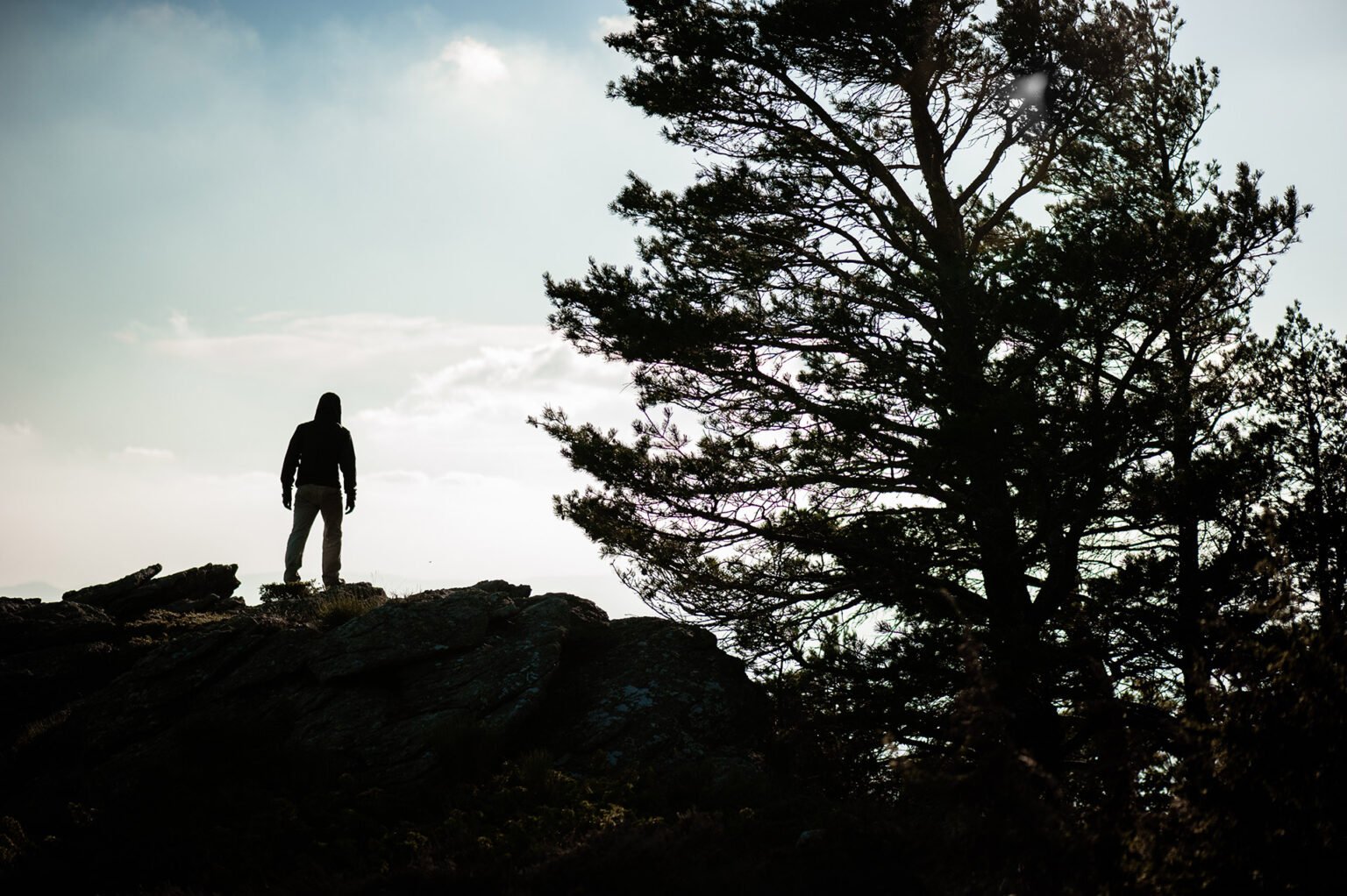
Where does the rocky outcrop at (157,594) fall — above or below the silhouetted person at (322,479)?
below

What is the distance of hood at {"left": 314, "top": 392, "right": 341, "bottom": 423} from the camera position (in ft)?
44.5

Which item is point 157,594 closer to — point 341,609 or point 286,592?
point 286,592

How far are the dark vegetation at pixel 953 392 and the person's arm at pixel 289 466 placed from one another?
448 centimetres

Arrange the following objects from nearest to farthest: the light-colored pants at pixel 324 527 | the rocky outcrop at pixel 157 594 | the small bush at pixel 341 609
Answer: the small bush at pixel 341 609, the rocky outcrop at pixel 157 594, the light-colored pants at pixel 324 527

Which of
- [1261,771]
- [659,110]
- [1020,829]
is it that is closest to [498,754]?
[1020,829]

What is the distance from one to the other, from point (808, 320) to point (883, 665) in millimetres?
3918

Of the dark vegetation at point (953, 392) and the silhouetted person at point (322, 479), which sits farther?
the silhouetted person at point (322, 479)

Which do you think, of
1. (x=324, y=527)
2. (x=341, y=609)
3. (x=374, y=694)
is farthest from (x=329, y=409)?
(x=374, y=694)

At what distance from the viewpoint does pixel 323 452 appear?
13430 millimetres

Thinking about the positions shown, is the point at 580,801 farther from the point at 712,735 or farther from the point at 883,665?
the point at 883,665

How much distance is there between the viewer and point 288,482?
44.3 ft

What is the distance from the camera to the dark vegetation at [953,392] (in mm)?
9492

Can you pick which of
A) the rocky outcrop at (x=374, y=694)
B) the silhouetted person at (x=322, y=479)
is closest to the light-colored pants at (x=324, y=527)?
the silhouetted person at (x=322, y=479)

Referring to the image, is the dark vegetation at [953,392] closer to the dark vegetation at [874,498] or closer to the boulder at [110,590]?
the dark vegetation at [874,498]
